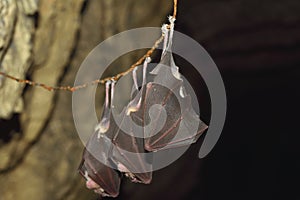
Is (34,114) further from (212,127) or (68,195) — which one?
(212,127)

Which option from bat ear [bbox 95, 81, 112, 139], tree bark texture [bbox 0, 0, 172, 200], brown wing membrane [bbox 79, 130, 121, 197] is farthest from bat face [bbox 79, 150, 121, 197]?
tree bark texture [bbox 0, 0, 172, 200]

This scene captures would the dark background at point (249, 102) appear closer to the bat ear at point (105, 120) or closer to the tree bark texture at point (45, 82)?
the tree bark texture at point (45, 82)

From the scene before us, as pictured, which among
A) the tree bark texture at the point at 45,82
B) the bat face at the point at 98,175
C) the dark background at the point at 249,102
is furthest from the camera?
the dark background at the point at 249,102

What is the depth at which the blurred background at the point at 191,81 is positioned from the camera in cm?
191

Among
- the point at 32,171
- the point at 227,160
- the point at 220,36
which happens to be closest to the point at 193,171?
the point at 227,160

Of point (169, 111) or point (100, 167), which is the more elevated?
point (169, 111)

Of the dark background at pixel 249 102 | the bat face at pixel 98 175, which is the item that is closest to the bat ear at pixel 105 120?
the bat face at pixel 98 175

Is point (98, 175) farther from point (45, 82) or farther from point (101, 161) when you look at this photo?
point (45, 82)

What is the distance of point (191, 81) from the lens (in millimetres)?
4129

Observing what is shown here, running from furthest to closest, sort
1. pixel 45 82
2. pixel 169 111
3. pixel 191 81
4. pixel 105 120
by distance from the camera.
A: pixel 191 81
pixel 45 82
pixel 169 111
pixel 105 120

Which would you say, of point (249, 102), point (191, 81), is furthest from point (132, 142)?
point (249, 102)

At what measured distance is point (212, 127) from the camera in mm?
1713

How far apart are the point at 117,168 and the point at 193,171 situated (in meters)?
2.83

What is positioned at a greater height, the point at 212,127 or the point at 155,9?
the point at 155,9
